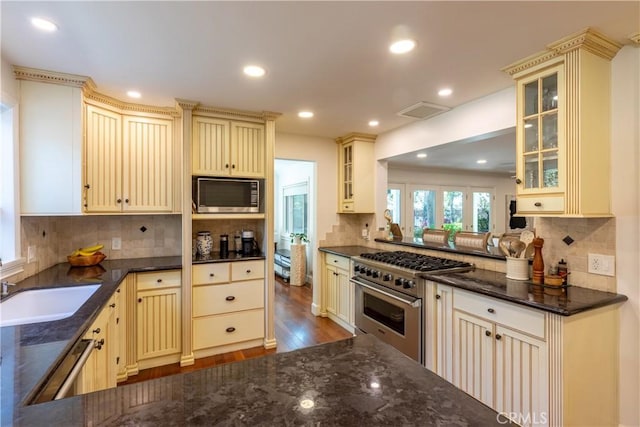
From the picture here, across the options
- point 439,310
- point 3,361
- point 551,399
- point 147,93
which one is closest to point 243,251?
point 147,93

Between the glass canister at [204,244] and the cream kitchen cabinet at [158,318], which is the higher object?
the glass canister at [204,244]

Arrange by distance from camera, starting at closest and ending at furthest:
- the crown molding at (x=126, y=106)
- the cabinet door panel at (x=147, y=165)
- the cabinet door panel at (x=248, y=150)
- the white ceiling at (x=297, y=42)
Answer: the white ceiling at (x=297, y=42), the crown molding at (x=126, y=106), the cabinet door panel at (x=147, y=165), the cabinet door panel at (x=248, y=150)

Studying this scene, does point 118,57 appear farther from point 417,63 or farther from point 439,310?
point 439,310

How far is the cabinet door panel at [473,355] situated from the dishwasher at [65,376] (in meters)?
2.19

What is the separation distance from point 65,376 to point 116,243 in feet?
7.57

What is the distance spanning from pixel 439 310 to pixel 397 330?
1.68 ft

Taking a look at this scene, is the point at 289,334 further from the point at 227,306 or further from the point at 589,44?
the point at 589,44

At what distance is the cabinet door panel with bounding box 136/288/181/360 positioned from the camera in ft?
8.86

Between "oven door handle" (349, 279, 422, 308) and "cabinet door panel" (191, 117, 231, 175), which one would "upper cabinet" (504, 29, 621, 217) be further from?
"cabinet door panel" (191, 117, 231, 175)


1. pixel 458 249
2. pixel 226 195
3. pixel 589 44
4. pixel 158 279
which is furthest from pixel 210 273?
pixel 589 44

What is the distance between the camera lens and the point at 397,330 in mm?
2762

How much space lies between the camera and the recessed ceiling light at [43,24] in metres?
1.59

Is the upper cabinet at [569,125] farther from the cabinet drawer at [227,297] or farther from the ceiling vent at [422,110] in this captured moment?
the cabinet drawer at [227,297]

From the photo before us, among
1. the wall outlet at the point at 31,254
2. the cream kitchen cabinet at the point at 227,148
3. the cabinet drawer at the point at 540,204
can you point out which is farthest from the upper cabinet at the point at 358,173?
the wall outlet at the point at 31,254
